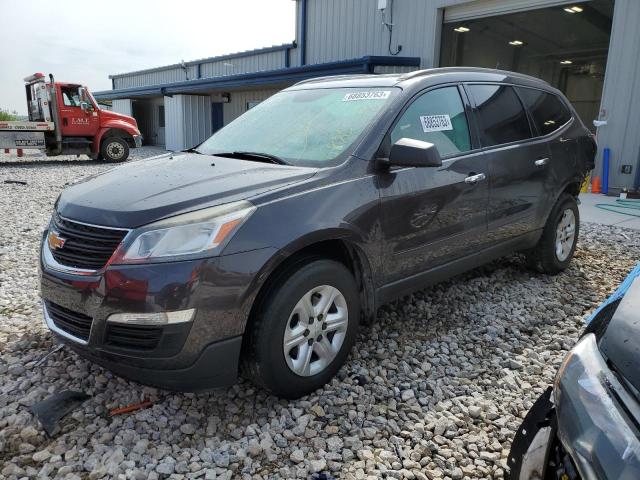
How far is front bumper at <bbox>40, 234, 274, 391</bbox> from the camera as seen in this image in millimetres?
2207

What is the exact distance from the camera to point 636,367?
1.26 meters

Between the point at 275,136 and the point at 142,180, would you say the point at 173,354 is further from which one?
the point at 275,136

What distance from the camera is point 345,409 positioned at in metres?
2.68

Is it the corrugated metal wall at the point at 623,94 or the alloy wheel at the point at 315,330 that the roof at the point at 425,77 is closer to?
the alloy wheel at the point at 315,330

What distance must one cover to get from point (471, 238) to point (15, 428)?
120 inches

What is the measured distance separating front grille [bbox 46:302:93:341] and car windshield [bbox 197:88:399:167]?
1418 mm

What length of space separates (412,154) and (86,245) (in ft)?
5.88

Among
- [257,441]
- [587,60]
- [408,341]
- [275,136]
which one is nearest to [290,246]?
[257,441]

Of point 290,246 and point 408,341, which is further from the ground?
point 290,246

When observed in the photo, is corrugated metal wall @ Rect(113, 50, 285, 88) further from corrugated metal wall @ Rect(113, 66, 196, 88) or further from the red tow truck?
the red tow truck

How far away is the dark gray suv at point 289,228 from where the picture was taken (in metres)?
2.27

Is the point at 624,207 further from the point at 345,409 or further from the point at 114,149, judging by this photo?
the point at 114,149

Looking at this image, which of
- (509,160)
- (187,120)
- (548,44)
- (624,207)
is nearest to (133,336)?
(509,160)

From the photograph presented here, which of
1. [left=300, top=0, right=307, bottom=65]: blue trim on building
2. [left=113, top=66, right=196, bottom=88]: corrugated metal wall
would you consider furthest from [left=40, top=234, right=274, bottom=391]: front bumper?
[left=113, top=66, right=196, bottom=88]: corrugated metal wall
